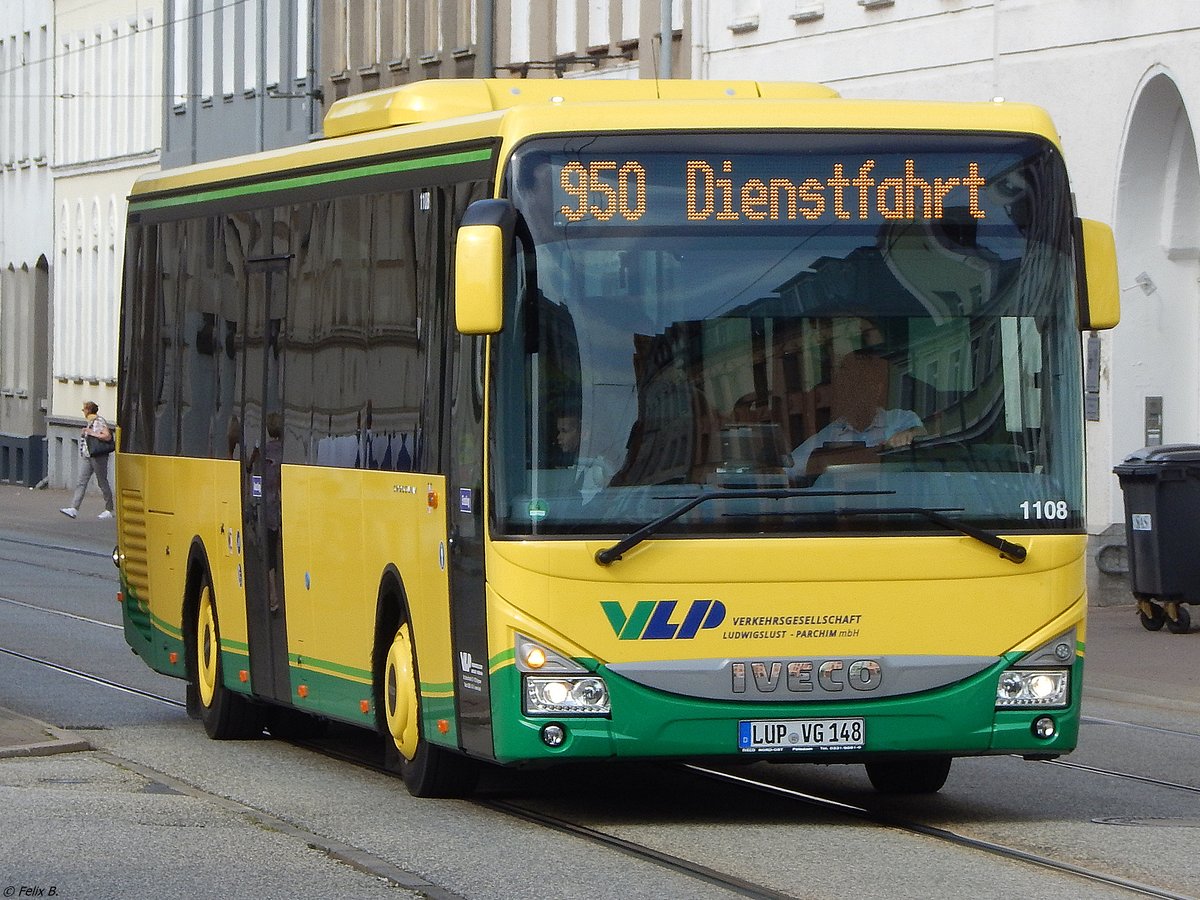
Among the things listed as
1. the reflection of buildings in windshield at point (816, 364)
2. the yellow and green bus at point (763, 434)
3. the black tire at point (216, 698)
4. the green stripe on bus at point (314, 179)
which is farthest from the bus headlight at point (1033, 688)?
the black tire at point (216, 698)

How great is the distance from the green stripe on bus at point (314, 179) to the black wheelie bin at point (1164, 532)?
27.3 ft

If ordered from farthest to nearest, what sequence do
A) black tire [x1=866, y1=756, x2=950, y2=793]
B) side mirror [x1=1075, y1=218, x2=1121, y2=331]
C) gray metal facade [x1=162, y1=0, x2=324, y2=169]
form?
gray metal facade [x1=162, y1=0, x2=324, y2=169]
black tire [x1=866, y1=756, x2=950, y2=793]
side mirror [x1=1075, y1=218, x2=1121, y2=331]

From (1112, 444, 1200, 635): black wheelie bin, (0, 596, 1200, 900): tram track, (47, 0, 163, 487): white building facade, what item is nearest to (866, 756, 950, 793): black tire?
(0, 596, 1200, 900): tram track

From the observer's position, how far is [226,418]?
50.9ft

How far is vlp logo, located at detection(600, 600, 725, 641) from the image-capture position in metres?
11.2

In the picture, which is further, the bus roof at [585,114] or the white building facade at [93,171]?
the white building facade at [93,171]

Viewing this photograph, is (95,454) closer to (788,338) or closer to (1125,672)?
(1125,672)

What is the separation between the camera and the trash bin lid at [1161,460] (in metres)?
22.2

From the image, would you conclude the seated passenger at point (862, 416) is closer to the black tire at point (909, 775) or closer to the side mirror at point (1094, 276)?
the side mirror at point (1094, 276)

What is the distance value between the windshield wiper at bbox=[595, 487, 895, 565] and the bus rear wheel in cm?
164

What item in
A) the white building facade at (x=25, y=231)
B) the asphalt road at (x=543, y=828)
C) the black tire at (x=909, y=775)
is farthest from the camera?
the white building facade at (x=25, y=231)

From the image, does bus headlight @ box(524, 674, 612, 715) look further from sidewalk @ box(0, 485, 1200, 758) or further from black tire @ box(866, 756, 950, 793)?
sidewalk @ box(0, 485, 1200, 758)

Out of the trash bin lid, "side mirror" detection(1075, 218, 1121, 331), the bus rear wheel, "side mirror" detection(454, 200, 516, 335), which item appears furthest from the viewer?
the trash bin lid

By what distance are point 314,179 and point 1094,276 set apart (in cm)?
415
